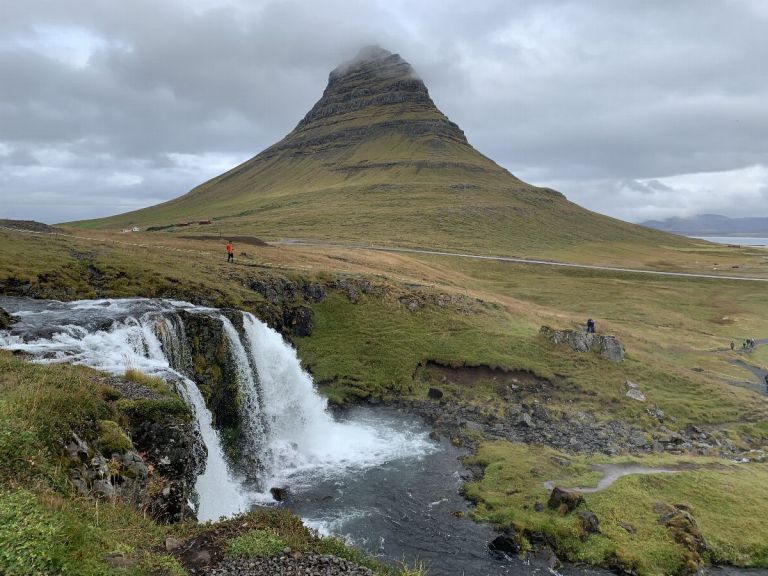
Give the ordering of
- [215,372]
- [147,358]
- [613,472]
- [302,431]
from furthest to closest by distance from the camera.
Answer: [302,431], [215,372], [613,472], [147,358]

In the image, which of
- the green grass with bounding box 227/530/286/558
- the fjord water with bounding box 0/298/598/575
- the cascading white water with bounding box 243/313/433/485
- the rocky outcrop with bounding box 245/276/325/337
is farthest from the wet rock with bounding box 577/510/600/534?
the rocky outcrop with bounding box 245/276/325/337

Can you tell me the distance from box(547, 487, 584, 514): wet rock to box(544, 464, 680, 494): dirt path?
2216 millimetres

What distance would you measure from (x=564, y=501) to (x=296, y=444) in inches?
718

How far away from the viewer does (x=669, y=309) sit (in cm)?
9262

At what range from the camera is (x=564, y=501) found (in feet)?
84.5

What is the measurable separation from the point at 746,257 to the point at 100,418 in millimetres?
211640

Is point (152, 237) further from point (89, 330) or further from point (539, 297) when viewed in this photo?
point (539, 297)

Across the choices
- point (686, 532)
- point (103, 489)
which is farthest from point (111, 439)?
point (686, 532)

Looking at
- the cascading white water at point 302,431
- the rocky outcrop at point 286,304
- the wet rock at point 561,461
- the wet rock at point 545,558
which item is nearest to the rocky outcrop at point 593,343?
the wet rock at point 561,461

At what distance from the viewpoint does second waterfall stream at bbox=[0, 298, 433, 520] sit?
945 inches

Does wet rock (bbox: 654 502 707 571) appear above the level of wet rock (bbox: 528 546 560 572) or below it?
above

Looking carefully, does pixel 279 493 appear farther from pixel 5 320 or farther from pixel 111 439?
pixel 5 320

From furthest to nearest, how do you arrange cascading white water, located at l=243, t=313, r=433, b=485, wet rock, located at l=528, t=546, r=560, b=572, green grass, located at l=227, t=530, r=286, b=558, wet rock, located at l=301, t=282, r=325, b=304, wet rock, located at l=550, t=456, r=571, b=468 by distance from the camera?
wet rock, located at l=301, t=282, r=325, b=304, cascading white water, located at l=243, t=313, r=433, b=485, wet rock, located at l=550, t=456, r=571, b=468, wet rock, located at l=528, t=546, r=560, b=572, green grass, located at l=227, t=530, r=286, b=558

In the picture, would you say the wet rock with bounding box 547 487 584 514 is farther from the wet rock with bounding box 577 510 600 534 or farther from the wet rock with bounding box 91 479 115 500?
the wet rock with bounding box 91 479 115 500
